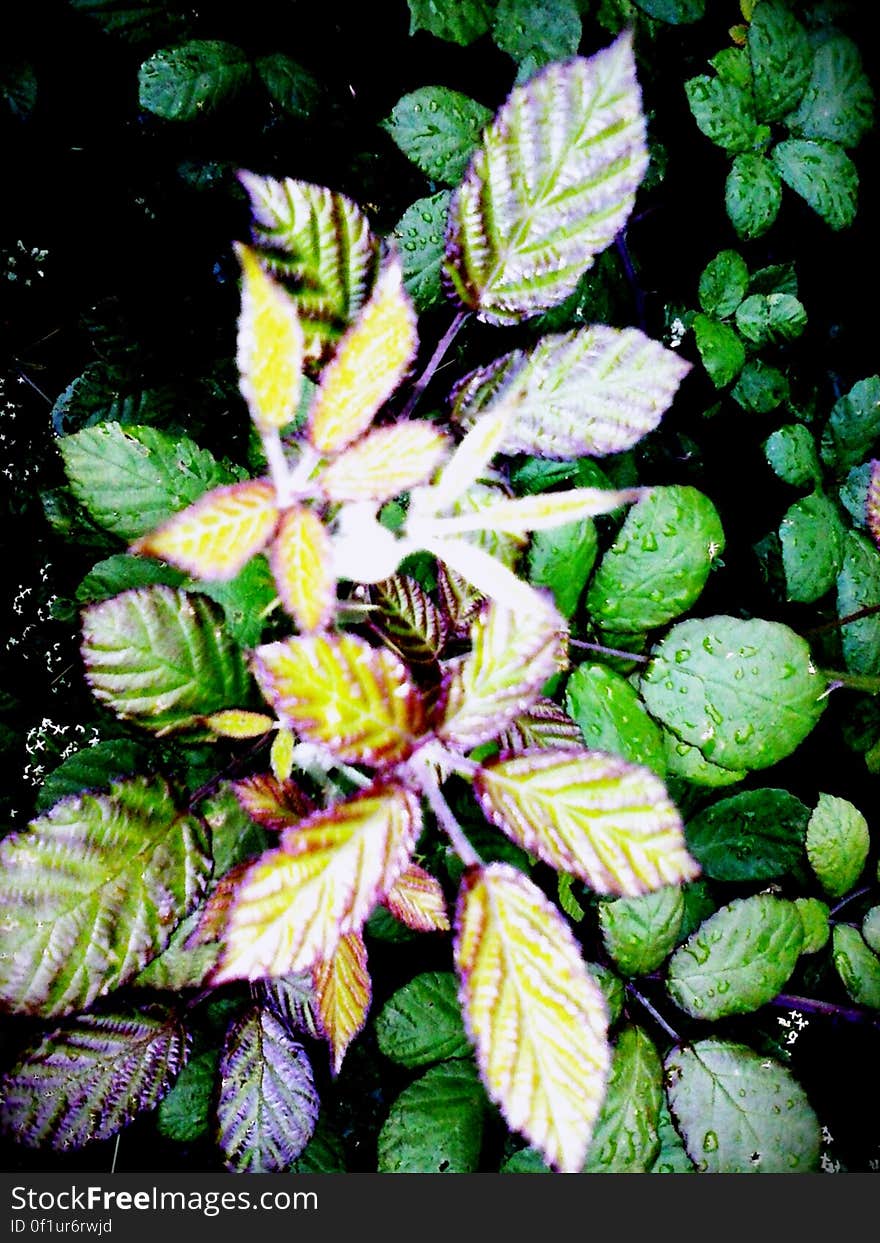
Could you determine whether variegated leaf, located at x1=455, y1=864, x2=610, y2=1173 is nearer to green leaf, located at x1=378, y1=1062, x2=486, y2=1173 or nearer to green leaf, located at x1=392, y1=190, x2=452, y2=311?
green leaf, located at x1=378, y1=1062, x2=486, y2=1173

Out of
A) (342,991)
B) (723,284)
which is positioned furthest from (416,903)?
(723,284)

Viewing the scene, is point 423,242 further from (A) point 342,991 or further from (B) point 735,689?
(A) point 342,991

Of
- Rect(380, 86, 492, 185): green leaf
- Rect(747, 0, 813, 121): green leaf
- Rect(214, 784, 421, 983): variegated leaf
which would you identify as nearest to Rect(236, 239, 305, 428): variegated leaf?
Rect(214, 784, 421, 983): variegated leaf

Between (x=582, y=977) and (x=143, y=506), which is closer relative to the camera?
(x=582, y=977)

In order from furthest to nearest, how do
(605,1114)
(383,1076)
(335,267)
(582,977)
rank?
(383,1076), (605,1114), (335,267), (582,977)

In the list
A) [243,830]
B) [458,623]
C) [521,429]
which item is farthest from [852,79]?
[243,830]

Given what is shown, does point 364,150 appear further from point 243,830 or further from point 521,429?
point 243,830
